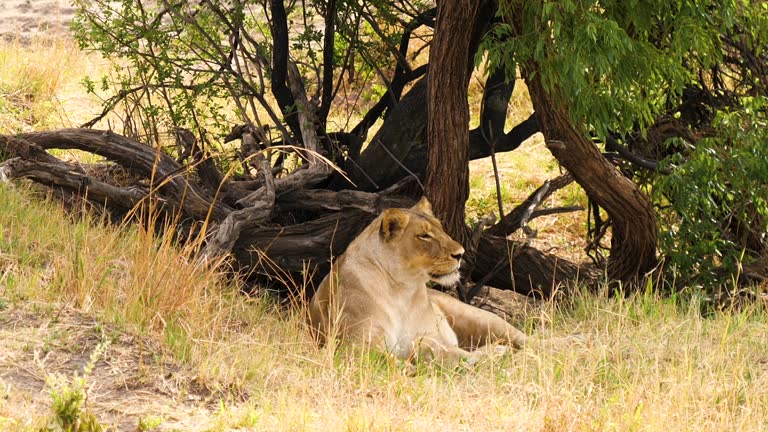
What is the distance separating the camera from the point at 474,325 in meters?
7.03

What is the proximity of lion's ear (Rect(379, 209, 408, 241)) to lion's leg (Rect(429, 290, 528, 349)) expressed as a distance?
0.84 m

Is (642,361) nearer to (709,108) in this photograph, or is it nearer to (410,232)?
(410,232)

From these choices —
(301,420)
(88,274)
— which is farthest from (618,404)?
(88,274)

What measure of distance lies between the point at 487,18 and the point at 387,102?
6.23 feet

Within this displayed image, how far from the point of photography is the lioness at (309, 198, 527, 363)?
624 centimetres

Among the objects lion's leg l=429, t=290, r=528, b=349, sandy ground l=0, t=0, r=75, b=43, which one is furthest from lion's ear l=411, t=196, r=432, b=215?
sandy ground l=0, t=0, r=75, b=43

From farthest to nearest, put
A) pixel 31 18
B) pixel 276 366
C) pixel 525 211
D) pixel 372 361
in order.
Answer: pixel 31 18, pixel 525 211, pixel 372 361, pixel 276 366

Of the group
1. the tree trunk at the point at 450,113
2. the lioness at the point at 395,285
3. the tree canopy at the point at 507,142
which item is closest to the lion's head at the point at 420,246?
the lioness at the point at 395,285

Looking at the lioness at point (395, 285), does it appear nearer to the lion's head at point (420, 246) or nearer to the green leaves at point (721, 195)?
the lion's head at point (420, 246)

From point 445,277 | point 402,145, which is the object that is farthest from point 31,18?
point 445,277

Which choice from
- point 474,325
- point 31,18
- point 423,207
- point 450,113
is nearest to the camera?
point 423,207

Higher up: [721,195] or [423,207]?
[721,195]

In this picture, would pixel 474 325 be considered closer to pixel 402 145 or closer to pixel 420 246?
pixel 420 246

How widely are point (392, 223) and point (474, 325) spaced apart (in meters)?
1.10
